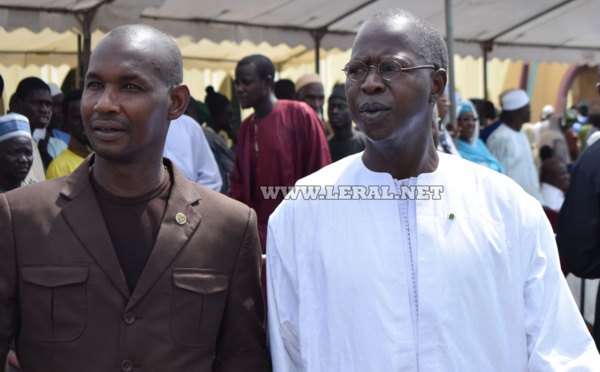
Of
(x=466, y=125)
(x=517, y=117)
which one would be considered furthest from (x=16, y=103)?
(x=517, y=117)

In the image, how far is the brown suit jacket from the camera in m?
2.44

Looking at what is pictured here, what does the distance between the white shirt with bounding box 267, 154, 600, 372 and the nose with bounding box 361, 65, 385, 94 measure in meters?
0.27

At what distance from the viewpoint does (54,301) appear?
8.00ft

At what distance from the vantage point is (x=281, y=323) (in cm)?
265

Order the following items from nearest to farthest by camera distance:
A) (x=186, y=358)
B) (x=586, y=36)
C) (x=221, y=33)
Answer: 1. (x=186, y=358)
2. (x=221, y=33)
3. (x=586, y=36)

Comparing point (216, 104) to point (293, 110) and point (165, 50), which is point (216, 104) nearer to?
point (293, 110)

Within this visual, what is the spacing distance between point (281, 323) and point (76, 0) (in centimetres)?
555

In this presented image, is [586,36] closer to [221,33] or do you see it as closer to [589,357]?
[221,33]

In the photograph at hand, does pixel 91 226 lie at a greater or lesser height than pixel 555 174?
lesser

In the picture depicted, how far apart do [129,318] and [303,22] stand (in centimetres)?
725

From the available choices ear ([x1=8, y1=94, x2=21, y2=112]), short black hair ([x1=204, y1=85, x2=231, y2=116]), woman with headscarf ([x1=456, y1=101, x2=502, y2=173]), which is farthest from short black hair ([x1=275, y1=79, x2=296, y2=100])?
ear ([x1=8, y1=94, x2=21, y2=112])

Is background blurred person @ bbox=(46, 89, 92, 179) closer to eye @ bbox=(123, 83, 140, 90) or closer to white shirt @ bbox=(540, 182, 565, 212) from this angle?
eye @ bbox=(123, 83, 140, 90)

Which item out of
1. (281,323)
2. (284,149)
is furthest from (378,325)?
(284,149)

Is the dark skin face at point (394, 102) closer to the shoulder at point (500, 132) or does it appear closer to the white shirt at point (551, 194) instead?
the shoulder at point (500, 132)
